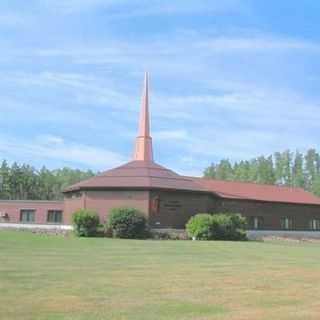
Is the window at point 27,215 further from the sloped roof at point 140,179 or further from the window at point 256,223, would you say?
the window at point 256,223

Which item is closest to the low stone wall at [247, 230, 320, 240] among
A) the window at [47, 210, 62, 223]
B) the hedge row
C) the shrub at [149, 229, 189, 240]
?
the shrub at [149, 229, 189, 240]

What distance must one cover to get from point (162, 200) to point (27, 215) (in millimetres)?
18432

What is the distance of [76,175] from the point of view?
14812cm

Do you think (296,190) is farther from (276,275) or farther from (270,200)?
(276,275)

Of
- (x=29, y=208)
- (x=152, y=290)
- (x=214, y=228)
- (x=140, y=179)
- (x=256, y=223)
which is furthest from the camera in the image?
(x=29, y=208)

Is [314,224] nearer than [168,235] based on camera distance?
No

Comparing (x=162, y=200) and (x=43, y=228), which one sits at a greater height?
(x=162, y=200)

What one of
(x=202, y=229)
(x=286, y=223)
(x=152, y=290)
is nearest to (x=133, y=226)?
(x=202, y=229)

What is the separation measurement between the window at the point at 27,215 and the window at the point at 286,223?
952 inches

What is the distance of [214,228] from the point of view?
4384 centimetres

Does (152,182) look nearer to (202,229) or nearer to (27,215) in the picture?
(202,229)

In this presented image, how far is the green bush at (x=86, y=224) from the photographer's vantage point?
4347 cm

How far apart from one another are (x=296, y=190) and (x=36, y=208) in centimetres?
2801

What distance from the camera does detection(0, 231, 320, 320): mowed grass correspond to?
1052 centimetres
